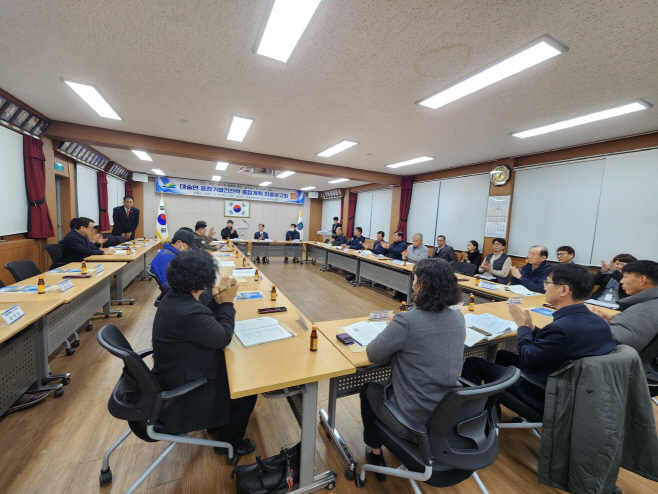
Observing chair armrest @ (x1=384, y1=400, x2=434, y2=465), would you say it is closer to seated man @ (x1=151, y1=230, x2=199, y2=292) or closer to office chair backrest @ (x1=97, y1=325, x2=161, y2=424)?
office chair backrest @ (x1=97, y1=325, x2=161, y2=424)

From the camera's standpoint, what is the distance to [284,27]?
6.16 feet

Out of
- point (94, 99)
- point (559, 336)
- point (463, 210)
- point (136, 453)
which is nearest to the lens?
point (559, 336)

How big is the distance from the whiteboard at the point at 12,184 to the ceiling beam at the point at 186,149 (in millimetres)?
637

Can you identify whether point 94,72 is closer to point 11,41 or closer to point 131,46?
point 11,41

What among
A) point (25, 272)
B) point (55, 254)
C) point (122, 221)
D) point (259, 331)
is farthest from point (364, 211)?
point (259, 331)

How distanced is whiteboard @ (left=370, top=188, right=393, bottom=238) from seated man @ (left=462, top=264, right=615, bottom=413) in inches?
266

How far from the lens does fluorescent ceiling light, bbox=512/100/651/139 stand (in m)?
2.75

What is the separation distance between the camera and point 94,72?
2594 mm

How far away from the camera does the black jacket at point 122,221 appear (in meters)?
6.52

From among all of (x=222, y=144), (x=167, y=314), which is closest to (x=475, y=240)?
(x=222, y=144)

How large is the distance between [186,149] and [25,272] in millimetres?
3157

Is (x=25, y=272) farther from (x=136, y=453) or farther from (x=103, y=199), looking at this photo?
(x=103, y=199)

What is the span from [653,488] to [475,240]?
4678 millimetres

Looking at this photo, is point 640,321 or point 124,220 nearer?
point 640,321
